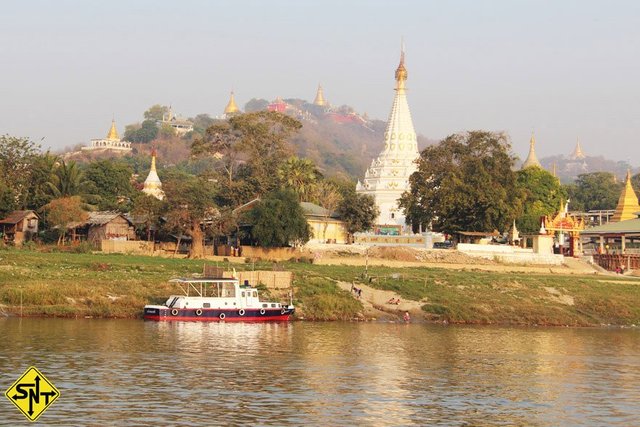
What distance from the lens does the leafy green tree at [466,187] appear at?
253 ft

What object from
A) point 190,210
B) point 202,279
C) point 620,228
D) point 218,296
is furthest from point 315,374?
point 620,228

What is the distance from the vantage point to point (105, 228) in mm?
75688

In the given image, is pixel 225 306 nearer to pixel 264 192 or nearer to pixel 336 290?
pixel 336 290

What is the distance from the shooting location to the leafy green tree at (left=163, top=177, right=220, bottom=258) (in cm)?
7138

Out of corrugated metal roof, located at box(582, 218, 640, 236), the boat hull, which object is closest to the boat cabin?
the boat hull

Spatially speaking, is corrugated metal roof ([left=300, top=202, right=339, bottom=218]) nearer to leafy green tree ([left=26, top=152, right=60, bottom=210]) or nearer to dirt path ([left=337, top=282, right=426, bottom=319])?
leafy green tree ([left=26, top=152, right=60, bottom=210])

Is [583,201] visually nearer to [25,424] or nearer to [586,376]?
[586,376]

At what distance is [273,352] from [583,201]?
117m

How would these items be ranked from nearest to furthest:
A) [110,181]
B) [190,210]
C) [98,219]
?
1. [190,210]
2. [98,219]
3. [110,181]

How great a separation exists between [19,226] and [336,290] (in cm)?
3050

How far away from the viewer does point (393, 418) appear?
27141 mm

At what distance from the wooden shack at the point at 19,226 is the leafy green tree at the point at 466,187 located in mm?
28490

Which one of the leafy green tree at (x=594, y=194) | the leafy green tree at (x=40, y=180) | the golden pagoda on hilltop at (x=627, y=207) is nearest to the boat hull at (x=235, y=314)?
the leafy green tree at (x=40, y=180)

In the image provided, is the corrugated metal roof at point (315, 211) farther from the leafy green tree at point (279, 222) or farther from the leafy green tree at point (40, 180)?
the leafy green tree at point (40, 180)
